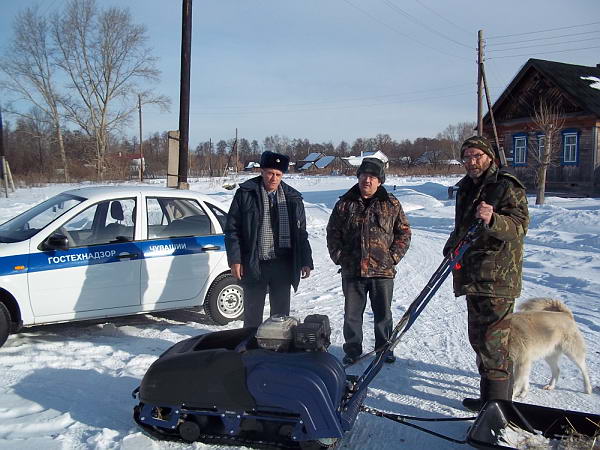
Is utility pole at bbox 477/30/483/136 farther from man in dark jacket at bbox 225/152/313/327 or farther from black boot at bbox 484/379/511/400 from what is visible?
black boot at bbox 484/379/511/400

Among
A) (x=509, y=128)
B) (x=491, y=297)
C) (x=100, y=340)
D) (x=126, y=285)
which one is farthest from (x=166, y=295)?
(x=509, y=128)

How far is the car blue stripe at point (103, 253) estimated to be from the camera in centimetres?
512

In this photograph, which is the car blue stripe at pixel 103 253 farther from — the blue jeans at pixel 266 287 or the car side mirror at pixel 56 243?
the blue jeans at pixel 266 287

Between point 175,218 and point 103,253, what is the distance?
101cm

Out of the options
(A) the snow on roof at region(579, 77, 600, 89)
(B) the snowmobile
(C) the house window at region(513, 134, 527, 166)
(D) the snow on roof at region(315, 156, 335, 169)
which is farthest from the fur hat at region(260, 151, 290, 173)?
(D) the snow on roof at region(315, 156, 335, 169)

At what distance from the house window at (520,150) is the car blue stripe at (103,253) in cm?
2532

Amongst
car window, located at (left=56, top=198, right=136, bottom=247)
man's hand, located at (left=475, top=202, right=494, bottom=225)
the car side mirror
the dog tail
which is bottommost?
the dog tail

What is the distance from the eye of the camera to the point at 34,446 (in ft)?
10.9

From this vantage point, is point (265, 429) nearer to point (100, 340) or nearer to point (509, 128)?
point (100, 340)

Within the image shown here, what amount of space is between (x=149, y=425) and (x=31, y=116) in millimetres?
50042

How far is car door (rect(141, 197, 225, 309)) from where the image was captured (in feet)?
19.0

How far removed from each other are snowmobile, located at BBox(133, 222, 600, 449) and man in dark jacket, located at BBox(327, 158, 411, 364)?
125 cm

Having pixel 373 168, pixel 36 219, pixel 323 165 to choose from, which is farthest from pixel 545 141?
pixel 323 165

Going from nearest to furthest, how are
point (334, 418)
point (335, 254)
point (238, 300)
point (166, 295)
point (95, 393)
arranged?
point (334, 418) → point (95, 393) → point (335, 254) → point (166, 295) → point (238, 300)
